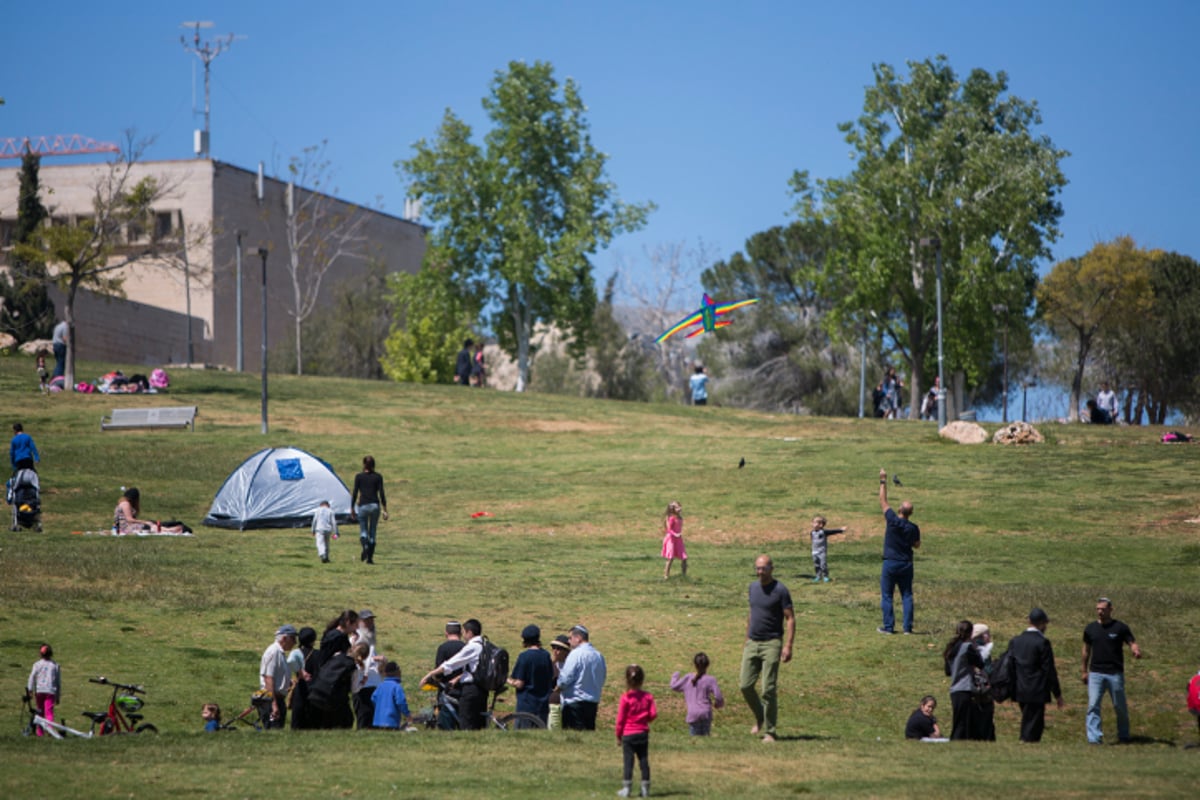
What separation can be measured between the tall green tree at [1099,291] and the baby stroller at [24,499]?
57064 mm

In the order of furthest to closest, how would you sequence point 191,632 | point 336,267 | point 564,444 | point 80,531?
point 336,267 → point 564,444 → point 80,531 → point 191,632

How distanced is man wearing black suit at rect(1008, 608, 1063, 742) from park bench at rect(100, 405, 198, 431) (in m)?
32.6

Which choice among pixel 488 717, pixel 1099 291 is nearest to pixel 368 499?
pixel 488 717

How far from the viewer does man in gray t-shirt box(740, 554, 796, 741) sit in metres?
15.9

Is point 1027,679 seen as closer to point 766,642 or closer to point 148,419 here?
point 766,642

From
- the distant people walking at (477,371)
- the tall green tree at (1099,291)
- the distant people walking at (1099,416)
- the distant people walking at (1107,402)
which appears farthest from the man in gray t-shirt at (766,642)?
the tall green tree at (1099,291)

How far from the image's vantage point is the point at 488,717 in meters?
16.5

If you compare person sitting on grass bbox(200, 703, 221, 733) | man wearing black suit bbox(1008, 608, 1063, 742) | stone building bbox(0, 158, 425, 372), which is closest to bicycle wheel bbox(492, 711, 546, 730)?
person sitting on grass bbox(200, 703, 221, 733)

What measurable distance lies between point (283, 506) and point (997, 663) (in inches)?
719

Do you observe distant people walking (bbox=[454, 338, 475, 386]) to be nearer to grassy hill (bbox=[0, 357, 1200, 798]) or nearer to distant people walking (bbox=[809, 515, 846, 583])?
grassy hill (bbox=[0, 357, 1200, 798])

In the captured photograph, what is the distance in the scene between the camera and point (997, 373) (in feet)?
286

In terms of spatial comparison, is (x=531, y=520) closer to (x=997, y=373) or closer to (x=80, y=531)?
(x=80, y=531)

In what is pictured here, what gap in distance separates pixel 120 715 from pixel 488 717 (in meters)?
4.14

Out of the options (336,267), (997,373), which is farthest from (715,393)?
(336,267)
